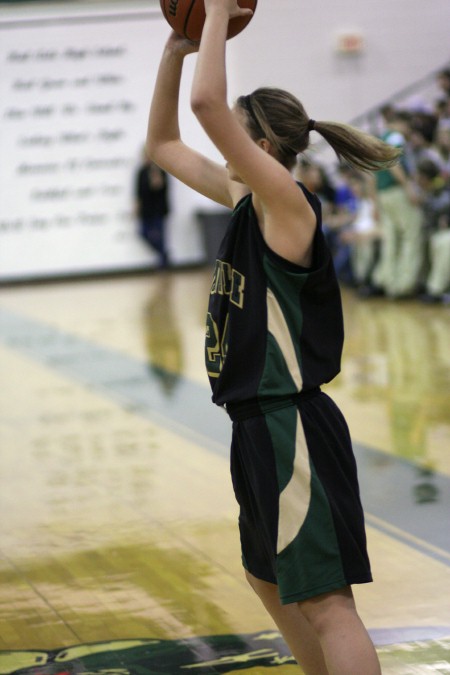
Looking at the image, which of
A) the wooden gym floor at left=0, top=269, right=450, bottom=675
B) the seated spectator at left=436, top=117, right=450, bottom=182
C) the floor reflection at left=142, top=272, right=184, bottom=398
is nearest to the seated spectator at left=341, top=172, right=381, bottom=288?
the seated spectator at left=436, top=117, right=450, bottom=182

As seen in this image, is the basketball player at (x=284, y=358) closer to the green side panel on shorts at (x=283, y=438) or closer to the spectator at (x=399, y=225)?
the green side panel on shorts at (x=283, y=438)

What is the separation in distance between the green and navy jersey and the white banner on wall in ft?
42.8

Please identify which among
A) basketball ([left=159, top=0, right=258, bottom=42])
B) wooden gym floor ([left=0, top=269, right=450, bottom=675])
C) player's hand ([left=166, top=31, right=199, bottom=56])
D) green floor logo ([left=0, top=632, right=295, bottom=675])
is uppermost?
basketball ([left=159, top=0, right=258, bottom=42])

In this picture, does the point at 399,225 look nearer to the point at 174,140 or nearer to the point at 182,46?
the point at 174,140

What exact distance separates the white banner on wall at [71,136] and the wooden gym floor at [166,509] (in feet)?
19.3

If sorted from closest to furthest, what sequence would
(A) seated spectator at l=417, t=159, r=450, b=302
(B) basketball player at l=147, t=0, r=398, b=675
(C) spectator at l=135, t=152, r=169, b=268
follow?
(B) basketball player at l=147, t=0, r=398, b=675 → (A) seated spectator at l=417, t=159, r=450, b=302 → (C) spectator at l=135, t=152, r=169, b=268

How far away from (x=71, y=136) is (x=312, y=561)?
44.2 ft

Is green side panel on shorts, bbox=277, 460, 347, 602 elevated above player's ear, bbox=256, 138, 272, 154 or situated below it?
below

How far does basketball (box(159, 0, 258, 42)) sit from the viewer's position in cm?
277

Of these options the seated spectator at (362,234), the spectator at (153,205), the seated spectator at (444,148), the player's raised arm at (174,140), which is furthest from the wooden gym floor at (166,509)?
the spectator at (153,205)

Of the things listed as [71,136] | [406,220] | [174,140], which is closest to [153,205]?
[71,136]

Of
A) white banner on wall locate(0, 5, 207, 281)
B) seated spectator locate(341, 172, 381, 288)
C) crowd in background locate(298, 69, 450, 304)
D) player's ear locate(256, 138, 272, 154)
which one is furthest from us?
white banner on wall locate(0, 5, 207, 281)

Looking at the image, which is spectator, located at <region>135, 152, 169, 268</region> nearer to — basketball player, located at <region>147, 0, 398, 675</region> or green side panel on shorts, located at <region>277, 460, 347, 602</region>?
basketball player, located at <region>147, 0, 398, 675</region>

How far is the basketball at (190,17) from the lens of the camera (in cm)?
277
